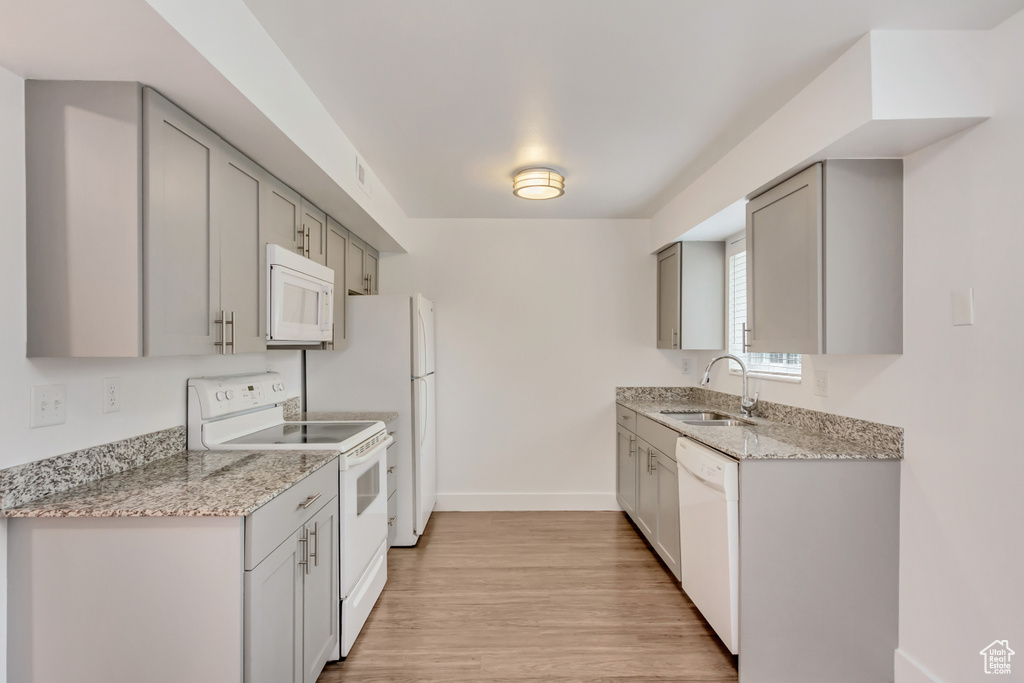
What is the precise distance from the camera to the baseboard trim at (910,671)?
6.26ft

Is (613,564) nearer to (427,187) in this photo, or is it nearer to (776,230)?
(776,230)

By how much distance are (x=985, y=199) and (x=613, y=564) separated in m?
2.56

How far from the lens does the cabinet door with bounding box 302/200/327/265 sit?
2.73 meters

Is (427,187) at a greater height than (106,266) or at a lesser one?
greater

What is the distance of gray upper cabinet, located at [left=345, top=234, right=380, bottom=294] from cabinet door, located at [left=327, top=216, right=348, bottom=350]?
102mm

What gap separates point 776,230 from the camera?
2377mm

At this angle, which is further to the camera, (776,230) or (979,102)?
(776,230)

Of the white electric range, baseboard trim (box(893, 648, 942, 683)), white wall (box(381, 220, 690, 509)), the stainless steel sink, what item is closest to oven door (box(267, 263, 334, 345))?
the white electric range

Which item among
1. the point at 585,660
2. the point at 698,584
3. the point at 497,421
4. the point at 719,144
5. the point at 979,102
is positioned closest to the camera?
the point at 979,102

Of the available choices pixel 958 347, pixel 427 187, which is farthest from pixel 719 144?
pixel 427 187

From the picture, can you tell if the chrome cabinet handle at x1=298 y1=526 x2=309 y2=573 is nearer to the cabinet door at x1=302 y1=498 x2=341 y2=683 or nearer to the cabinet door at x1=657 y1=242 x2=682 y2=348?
the cabinet door at x1=302 y1=498 x2=341 y2=683

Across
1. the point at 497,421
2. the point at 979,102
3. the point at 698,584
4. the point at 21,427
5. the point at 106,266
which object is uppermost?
the point at 979,102

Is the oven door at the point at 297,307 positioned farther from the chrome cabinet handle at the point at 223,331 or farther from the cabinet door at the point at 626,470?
the cabinet door at the point at 626,470

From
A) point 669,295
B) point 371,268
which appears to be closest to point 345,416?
point 371,268
